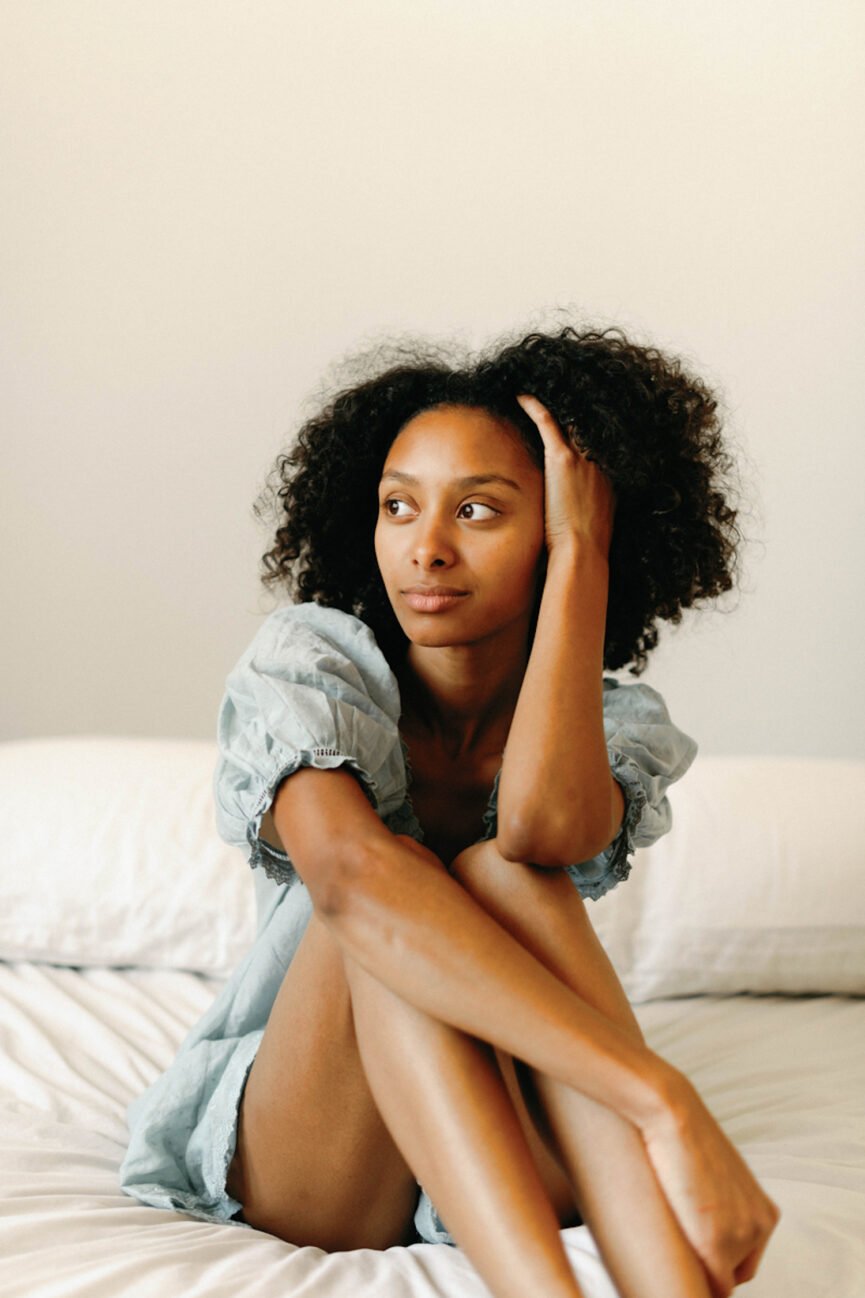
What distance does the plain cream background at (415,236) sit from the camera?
2.15 metres

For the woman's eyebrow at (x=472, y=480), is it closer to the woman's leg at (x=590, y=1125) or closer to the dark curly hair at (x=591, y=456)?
the dark curly hair at (x=591, y=456)

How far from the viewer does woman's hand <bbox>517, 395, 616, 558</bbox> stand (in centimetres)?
119

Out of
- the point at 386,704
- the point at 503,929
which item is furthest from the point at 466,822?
the point at 503,929

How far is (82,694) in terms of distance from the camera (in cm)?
Answer: 227

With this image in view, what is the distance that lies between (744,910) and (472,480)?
0.75 meters

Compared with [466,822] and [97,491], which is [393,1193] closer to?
[466,822]

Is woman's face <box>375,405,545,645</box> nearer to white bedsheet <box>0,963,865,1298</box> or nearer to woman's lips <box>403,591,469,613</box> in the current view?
woman's lips <box>403,591,469,613</box>

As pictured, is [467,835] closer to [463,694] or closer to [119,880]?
[463,694]

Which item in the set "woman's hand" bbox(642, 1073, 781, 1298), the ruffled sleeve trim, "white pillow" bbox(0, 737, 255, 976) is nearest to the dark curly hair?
the ruffled sleeve trim

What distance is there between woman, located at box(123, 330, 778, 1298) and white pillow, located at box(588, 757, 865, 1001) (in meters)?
0.36

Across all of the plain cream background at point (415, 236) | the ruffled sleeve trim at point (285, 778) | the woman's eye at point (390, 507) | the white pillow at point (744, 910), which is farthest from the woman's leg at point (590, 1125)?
the plain cream background at point (415, 236)

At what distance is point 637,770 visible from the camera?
4.00ft

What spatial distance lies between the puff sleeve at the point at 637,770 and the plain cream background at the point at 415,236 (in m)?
0.92

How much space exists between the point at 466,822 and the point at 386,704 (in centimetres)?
19
